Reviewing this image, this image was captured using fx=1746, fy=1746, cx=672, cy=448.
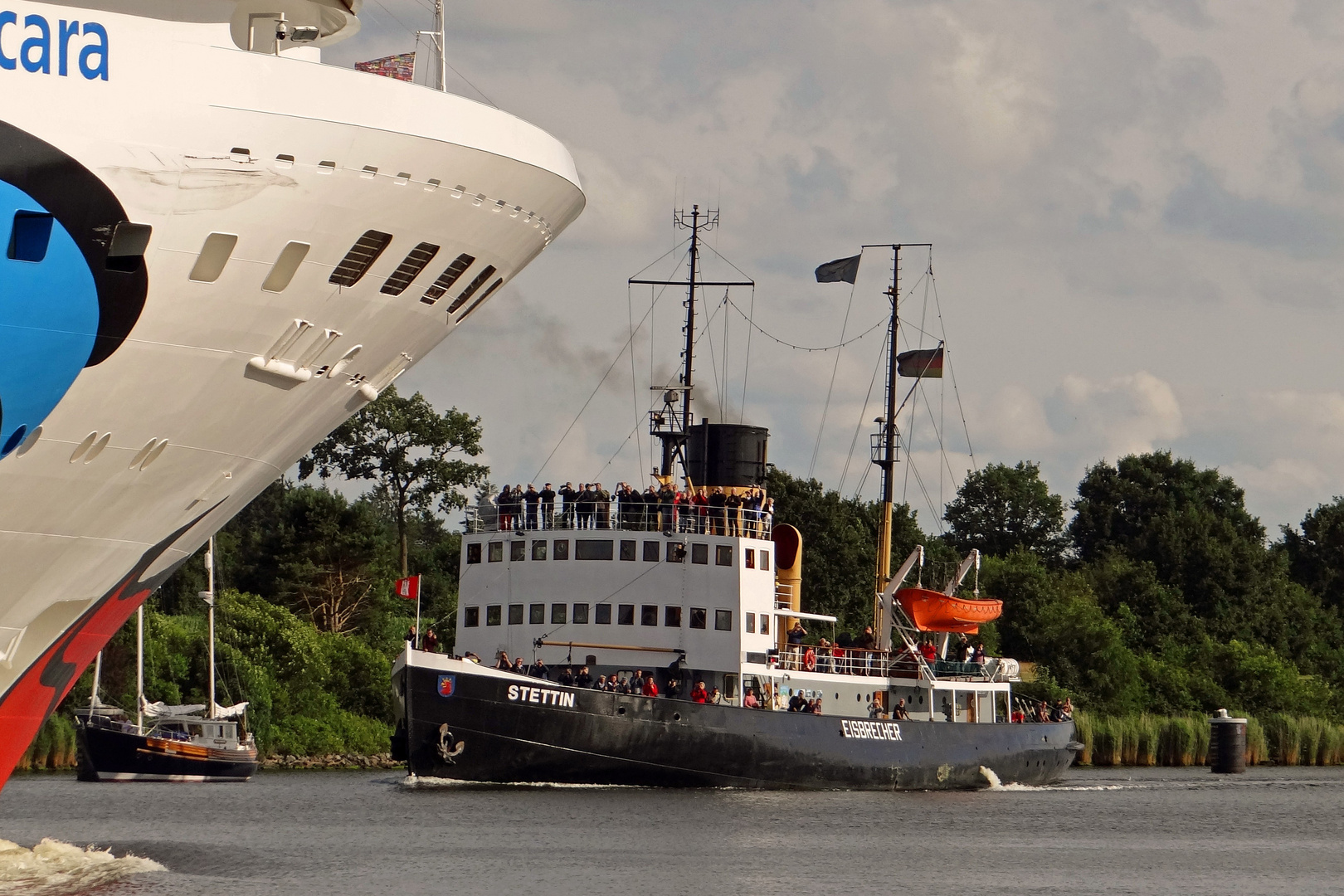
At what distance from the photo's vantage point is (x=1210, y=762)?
52406 millimetres

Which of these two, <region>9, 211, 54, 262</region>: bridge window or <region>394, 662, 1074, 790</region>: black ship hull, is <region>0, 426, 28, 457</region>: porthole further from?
<region>394, 662, 1074, 790</region>: black ship hull

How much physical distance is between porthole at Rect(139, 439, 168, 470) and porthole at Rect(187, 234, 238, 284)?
75.9 inches

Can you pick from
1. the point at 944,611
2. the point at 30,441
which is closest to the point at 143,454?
the point at 30,441

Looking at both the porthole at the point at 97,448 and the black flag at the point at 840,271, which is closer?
the porthole at the point at 97,448

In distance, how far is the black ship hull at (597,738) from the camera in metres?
34.6

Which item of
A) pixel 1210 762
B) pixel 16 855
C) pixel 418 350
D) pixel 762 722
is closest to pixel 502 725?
pixel 762 722

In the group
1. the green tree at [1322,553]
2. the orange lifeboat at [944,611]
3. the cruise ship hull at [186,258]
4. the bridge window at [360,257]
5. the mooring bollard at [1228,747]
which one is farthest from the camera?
the green tree at [1322,553]

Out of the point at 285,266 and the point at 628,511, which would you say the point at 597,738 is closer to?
the point at 628,511

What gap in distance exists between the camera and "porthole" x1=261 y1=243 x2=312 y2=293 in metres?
15.0

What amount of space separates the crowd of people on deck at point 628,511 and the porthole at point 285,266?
22599mm

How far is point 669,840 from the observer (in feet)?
90.3

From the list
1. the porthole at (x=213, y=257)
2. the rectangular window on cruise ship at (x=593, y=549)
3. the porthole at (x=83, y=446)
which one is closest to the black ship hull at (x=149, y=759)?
the rectangular window on cruise ship at (x=593, y=549)

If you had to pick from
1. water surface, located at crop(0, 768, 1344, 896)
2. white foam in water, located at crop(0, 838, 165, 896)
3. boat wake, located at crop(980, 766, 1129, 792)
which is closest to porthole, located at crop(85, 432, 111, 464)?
white foam in water, located at crop(0, 838, 165, 896)

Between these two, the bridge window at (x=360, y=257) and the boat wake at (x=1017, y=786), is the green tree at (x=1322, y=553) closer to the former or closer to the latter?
the boat wake at (x=1017, y=786)
